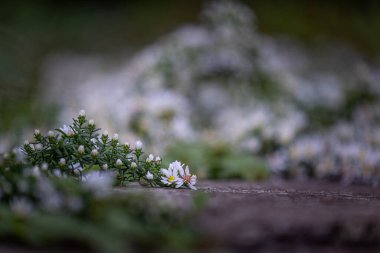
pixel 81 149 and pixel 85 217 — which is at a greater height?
pixel 81 149

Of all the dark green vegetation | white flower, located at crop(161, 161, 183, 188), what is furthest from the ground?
the dark green vegetation

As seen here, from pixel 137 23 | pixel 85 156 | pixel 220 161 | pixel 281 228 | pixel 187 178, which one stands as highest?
pixel 137 23

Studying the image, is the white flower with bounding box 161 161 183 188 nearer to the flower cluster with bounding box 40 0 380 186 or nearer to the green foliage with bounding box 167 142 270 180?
the green foliage with bounding box 167 142 270 180

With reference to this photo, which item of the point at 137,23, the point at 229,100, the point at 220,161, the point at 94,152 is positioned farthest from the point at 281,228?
the point at 137,23

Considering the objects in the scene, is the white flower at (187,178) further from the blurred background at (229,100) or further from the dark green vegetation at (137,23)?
the dark green vegetation at (137,23)

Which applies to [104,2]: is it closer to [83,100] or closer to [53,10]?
[53,10]

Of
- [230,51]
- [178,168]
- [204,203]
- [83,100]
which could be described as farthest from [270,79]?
[204,203]

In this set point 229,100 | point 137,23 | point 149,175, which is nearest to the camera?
point 149,175

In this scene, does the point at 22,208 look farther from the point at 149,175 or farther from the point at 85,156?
the point at 149,175
